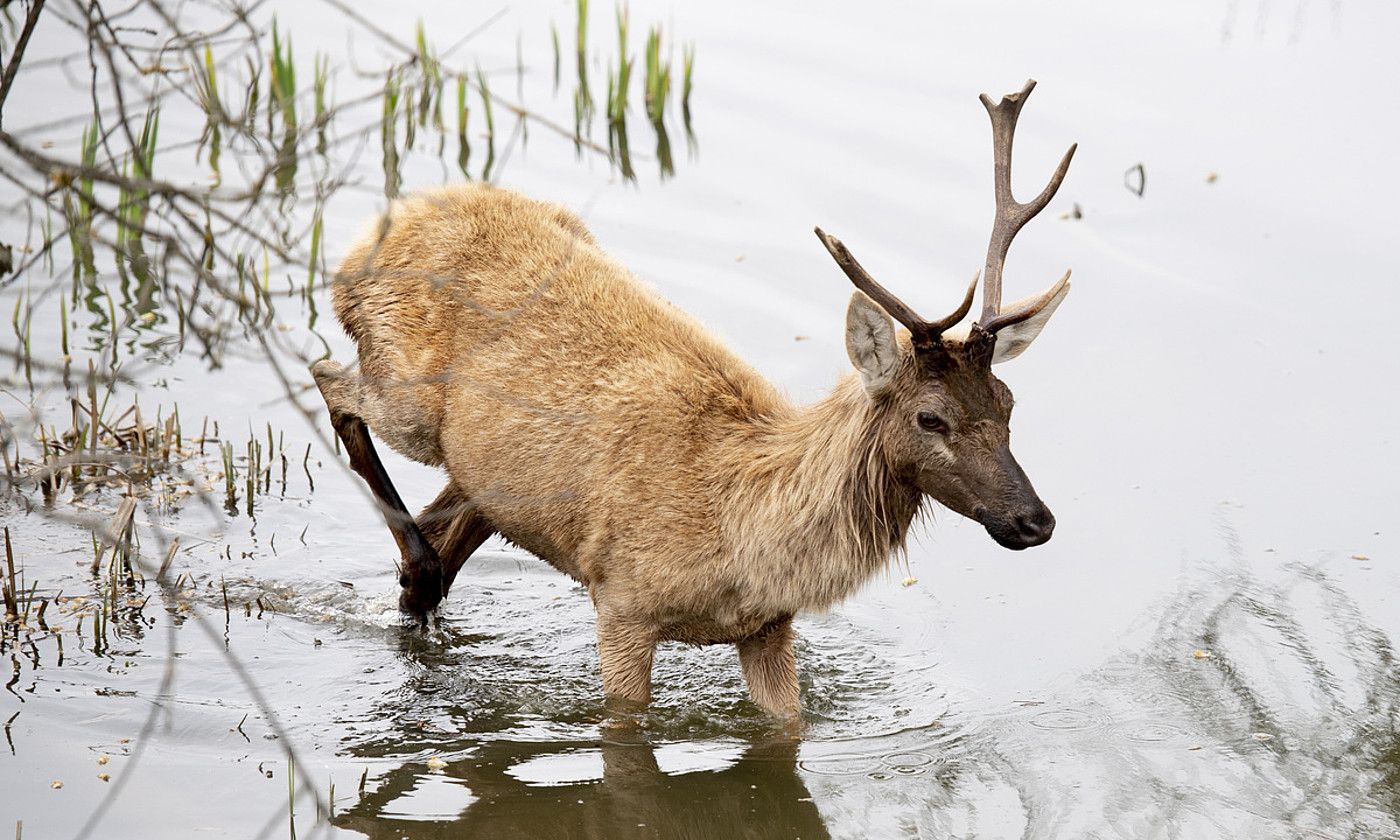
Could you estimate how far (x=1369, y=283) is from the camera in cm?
967

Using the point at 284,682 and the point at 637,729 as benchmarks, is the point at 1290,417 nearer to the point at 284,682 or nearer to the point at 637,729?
the point at 637,729

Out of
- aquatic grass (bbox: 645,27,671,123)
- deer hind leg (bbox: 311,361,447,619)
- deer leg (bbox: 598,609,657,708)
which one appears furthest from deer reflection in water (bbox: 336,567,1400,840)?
aquatic grass (bbox: 645,27,671,123)

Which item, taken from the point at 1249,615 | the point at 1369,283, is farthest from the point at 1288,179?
the point at 1249,615

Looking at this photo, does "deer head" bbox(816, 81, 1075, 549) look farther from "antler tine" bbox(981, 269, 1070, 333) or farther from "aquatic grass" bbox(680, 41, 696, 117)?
"aquatic grass" bbox(680, 41, 696, 117)

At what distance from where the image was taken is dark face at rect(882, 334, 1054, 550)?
207 inches

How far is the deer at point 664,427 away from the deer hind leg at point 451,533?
18cm

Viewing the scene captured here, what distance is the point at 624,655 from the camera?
591 cm

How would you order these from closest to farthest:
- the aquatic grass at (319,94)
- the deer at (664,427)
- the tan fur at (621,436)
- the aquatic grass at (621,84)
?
the deer at (664,427), the tan fur at (621,436), the aquatic grass at (319,94), the aquatic grass at (621,84)

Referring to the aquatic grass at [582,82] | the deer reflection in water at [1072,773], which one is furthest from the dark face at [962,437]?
the aquatic grass at [582,82]

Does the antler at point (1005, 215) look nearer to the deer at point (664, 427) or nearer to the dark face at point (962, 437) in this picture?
the deer at point (664, 427)

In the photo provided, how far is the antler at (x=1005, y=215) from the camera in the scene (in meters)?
5.44

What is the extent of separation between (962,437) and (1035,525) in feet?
1.22

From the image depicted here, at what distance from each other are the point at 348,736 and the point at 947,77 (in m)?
8.29

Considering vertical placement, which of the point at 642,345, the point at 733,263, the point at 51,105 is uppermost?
the point at 51,105
